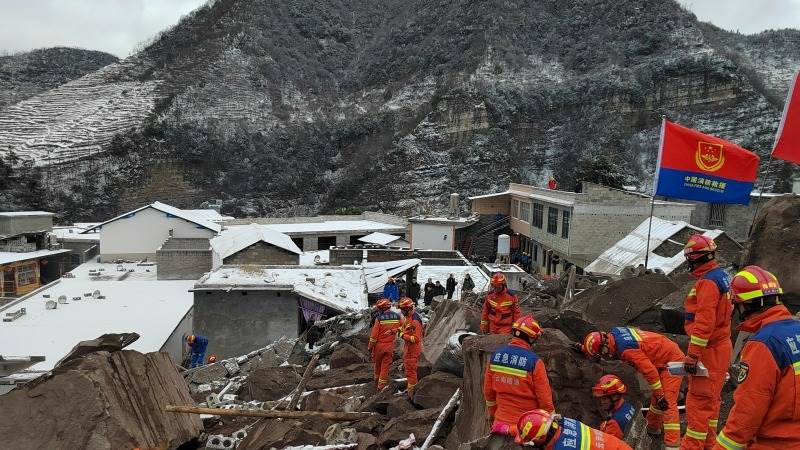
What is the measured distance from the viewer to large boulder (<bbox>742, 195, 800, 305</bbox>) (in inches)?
298

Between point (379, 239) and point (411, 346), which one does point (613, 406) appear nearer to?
point (411, 346)

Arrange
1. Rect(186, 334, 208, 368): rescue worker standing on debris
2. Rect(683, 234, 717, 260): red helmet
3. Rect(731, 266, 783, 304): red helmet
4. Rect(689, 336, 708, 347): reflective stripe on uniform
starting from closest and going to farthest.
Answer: Rect(731, 266, 783, 304): red helmet < Rect(689, 336, 708, 347): reflective stripe on uniform < Rect(683, 234, 717, 260): red helmet < Rect(186, 334, 208, 368): rescue worker standing on debris

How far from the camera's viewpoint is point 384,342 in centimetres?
824

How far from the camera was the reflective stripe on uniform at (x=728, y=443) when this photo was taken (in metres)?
3.08

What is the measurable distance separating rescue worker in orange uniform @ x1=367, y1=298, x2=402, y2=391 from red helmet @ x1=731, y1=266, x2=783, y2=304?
5514 mm

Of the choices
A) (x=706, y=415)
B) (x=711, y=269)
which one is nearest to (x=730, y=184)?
(x=711, y=269)

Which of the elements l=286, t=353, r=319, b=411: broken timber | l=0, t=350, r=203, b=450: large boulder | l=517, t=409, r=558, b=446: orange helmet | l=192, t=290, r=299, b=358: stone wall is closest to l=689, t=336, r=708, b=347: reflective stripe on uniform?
l=517, t=409, r=558, b=446: orange helmet

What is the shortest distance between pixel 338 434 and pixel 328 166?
5523 cm

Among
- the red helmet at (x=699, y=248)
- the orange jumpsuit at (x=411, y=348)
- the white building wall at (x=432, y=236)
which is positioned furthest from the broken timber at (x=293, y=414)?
the white building wall at (x=432, y=236)

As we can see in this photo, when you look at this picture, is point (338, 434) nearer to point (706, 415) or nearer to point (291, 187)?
point (706, 415)

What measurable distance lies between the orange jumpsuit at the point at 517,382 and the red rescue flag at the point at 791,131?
5.62 metres

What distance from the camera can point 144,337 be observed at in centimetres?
1457

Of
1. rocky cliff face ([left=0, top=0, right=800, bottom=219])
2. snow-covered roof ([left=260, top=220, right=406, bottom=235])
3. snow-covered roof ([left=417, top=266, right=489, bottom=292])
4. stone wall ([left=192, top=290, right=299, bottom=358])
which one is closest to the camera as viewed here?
stone wall ([left=192, top=290, right=299, bottom=358])

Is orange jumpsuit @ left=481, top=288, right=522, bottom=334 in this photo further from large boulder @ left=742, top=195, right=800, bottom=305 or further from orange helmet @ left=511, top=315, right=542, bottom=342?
large boulder @ left=742, top=195, right=800, bottom=305
